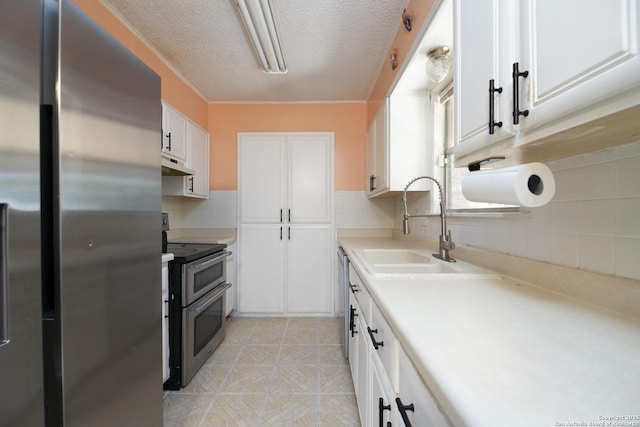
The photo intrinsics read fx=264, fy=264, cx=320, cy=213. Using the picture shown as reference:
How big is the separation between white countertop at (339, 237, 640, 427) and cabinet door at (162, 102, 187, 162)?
224 cm

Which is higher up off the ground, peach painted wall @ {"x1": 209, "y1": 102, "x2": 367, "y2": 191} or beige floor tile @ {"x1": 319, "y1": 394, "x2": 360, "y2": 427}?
peach painted wall @ {"x1": 209, "y1": 102, "x2": 367, "y2": 191}

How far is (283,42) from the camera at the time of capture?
82.4 inches

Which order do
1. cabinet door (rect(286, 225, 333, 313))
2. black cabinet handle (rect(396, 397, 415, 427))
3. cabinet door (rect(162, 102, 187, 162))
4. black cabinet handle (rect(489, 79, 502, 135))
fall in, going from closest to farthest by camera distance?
1. black cabinet handle (rect(396, 397, 415, 427))
2. black cabinet handle (rect(489, 79, 502, 135))
3. cabinet door (rect(162, 102, 187, 162))
4. cabinet door (rect(286, 225, 333, 313))

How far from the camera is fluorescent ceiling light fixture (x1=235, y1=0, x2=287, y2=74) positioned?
164 centimetres

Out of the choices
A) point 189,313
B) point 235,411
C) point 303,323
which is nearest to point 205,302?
point 189,313

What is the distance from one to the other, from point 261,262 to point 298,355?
1.19m

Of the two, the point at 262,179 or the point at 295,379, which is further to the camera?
the point at 262,179

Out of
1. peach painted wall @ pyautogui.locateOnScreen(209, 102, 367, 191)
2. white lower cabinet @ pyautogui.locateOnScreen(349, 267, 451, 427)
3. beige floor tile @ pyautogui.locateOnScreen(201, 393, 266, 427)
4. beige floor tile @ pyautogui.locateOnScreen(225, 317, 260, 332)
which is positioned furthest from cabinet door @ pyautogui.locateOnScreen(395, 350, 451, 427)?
peach painted wall @ pyautogui.locateOnScreen(209, 102, 367, 191)

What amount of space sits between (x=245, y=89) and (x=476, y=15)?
99.6 inches

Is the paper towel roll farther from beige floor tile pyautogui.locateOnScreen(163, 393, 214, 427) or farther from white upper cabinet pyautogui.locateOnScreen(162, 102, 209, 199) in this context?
white upper cabinet pyautogui.locateOnScreen(162, 102, 209, 199)

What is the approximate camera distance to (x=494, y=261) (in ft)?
3.92

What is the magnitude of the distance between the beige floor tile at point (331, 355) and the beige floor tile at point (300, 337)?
0.15m

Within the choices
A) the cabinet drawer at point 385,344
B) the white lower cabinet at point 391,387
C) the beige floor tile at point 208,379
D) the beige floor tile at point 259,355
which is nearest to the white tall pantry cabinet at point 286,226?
the beige floor tile at point 259,355

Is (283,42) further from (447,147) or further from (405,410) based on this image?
(405,410)
